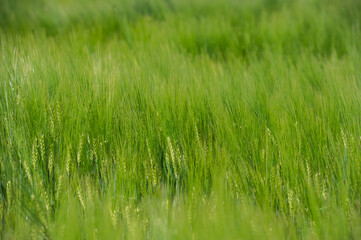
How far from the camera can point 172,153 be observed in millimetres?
1227

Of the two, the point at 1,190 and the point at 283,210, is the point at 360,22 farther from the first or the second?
the point at 1,190

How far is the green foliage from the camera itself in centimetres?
99

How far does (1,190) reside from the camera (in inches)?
46.6

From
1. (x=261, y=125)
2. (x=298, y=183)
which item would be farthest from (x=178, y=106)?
(x=298, y=183)

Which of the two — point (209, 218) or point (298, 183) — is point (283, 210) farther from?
point (209, 218)

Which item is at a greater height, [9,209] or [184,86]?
[184,86]

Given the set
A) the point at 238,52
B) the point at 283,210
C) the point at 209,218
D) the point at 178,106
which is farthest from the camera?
the point at 238,52

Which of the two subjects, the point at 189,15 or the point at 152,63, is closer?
the point at 152,63

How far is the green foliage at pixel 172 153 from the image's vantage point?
989 millimetres

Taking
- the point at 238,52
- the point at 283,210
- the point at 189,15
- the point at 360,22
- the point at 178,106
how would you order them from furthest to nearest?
the point at 189,15 → the point at 360,22 → the point at 238,52 → the point at 178,106 → the point at 283,210

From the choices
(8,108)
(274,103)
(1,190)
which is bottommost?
(1,190)

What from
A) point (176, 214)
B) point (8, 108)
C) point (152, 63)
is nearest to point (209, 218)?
point (176, 214)

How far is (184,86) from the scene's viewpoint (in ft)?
4.95

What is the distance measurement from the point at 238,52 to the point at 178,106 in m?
1.38
